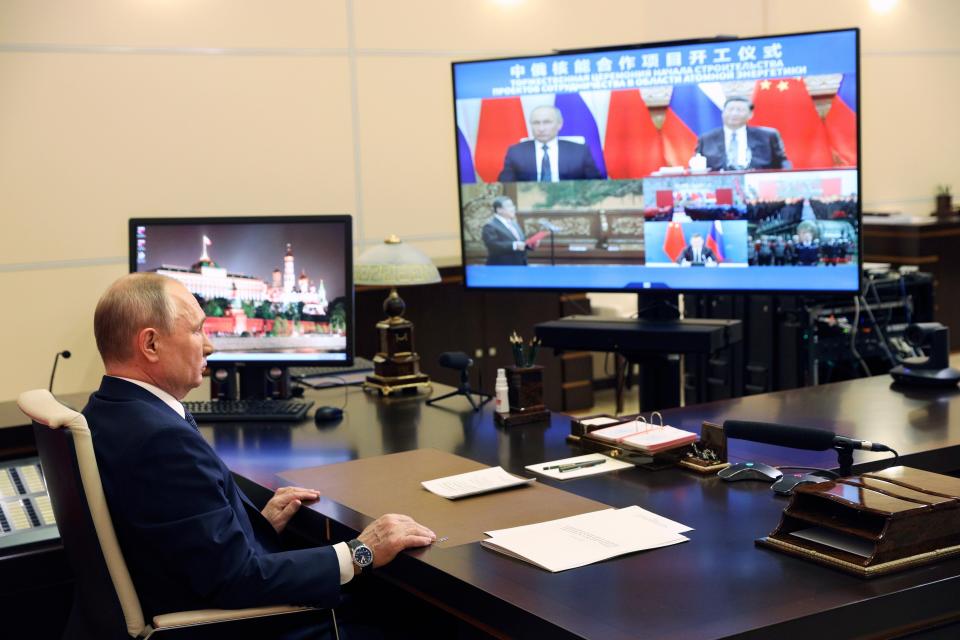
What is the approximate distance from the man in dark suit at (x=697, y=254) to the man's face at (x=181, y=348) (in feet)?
5.76

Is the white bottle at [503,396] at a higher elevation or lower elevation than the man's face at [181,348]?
lower

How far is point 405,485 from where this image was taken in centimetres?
246

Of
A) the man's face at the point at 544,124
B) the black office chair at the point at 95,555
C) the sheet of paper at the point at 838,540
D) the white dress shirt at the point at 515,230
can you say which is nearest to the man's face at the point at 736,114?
the man's face at the point at 544,124

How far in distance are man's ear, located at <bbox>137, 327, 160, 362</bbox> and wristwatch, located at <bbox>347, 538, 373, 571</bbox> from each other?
1.64ft

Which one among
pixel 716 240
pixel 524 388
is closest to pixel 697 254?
pixel 716 240

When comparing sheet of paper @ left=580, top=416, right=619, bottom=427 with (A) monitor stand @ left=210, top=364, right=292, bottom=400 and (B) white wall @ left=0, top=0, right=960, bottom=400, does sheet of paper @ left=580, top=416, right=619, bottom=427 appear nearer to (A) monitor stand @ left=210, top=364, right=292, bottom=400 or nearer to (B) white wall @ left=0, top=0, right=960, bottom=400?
(A) monitor stand @ left=210, top=364, right=292, bottom=400

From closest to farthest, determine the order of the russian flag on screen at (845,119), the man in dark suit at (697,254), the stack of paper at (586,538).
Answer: the stack of paper at (586,538), the russian flag on screen at (845,119), the man in dark suit at (697,254)

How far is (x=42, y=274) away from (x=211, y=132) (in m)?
1.03

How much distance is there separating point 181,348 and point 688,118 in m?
1.84

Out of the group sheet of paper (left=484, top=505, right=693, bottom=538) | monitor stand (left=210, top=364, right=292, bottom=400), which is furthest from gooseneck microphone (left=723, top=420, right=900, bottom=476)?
monitor stand (left=210, top=364, right=292, bottom=400)

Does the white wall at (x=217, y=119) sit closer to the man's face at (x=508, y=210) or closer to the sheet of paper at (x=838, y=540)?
the man's face at (x=508, y=210)

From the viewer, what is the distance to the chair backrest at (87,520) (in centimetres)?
189

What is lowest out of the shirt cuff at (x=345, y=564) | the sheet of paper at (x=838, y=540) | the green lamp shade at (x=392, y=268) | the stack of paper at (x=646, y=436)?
the shirt cuff at (x=345, y=564)

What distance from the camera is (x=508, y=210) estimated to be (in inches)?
145
